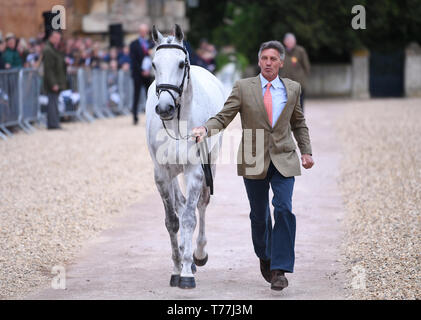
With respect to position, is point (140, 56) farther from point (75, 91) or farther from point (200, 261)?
point (200, 261)

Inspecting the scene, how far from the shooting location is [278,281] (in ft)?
21.5

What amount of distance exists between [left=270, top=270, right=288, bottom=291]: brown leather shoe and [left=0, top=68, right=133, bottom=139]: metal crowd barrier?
12.0m

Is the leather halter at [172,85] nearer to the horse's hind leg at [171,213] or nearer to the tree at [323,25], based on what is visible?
the horse's hind leg at [171,213]

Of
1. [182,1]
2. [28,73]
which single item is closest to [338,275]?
[28,73]

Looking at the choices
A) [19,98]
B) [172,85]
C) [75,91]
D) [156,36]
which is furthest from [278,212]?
[75,91]

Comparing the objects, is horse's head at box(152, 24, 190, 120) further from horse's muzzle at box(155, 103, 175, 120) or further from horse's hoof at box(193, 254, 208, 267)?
horse's hoof at box(193, 254, 208, 267)

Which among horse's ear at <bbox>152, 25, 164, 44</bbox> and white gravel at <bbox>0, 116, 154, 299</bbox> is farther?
white gravel at <bbox>0, 116, 154, 299</bbox>

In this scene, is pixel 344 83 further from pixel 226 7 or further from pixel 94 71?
pixel 94 71

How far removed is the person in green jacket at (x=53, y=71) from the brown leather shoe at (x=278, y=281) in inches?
548

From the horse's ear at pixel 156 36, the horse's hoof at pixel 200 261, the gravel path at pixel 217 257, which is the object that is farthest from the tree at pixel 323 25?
the horse's ear at pixel 156 36

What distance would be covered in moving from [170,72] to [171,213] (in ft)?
4.65

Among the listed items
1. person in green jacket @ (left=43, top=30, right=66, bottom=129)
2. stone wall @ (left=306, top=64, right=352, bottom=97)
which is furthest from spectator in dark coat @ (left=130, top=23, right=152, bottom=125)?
stone wall @ (left=306, top=64, right=352, bottom=97)

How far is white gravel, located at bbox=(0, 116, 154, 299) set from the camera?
312 inches

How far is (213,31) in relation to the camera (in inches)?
1622
